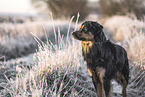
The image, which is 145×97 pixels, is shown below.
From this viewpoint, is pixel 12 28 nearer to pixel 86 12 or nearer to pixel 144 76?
pixel 144 76

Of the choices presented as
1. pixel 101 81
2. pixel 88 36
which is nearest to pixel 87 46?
pixel 88 36

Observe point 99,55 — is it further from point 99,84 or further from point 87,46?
point 99,84

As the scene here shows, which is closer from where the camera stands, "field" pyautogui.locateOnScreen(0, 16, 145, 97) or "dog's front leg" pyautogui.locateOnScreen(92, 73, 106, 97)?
"dog's front leg" pyautogui.locateOnScreen(92, 73, 106, 97)

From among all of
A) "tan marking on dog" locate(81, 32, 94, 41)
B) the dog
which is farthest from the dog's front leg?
"tan marking on dog" locate(81, 32, 94, 41)

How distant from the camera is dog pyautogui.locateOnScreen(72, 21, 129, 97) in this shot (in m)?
1.68

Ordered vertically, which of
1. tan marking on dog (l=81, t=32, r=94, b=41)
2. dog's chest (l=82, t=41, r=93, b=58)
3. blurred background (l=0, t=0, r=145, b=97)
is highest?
tan marking on dog (l=81, t=32, r=94, b=41)

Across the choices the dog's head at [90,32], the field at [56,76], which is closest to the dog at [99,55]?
the dog's head at [90,32]

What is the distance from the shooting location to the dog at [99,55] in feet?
5.52

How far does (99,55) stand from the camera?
176cm

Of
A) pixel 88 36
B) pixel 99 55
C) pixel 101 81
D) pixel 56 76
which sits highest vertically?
pixel 88 36

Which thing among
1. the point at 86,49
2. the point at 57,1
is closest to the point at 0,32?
the point at 86,49

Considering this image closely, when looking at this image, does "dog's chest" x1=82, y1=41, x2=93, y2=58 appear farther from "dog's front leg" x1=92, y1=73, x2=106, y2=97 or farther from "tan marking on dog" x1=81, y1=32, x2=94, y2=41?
"dog's front leg" x1=92, y1=73, x2=106, y2=97

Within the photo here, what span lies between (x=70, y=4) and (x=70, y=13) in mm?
913

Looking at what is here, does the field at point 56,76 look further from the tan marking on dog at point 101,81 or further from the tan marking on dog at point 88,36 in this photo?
the tan marking on dog at point 88,36
